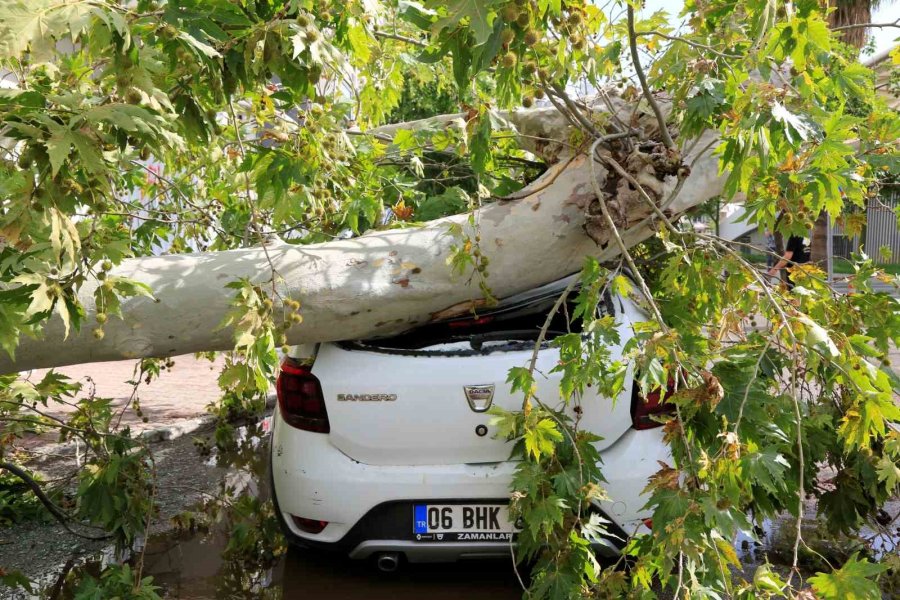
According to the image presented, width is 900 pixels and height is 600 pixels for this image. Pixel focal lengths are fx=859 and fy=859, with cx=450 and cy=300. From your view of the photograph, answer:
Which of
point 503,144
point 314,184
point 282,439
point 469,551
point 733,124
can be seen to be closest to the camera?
point 733,124

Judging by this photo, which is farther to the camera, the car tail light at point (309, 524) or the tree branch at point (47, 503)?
the tree branch at point (47, 503)

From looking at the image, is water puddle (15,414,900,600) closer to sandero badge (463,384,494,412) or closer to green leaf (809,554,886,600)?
sandero badge (463,384,494,412)

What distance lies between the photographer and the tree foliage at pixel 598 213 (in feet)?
8.91

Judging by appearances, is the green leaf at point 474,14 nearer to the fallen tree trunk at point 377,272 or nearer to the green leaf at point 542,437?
the green leaf at point 542,437

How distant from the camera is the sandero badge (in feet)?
12.6

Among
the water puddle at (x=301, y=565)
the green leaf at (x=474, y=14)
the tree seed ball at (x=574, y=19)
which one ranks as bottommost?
the water puddle at (x=301, y=565)

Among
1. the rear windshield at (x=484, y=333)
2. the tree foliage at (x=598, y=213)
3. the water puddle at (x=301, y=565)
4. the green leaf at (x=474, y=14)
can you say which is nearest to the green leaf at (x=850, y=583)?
the tree foliage at (x=598, y=213)

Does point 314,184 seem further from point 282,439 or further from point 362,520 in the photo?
point 362,520

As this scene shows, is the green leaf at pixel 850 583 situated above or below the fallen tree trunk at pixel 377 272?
below

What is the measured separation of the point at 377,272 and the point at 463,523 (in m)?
1.28

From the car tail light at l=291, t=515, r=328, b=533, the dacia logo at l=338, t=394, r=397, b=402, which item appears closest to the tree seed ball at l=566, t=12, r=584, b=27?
the dacia logo at l=338, t=394, r=397, b=402

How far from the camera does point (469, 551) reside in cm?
389

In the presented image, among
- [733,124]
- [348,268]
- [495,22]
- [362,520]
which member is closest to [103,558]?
[362,520]

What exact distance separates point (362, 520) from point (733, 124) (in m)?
→ 2.34
